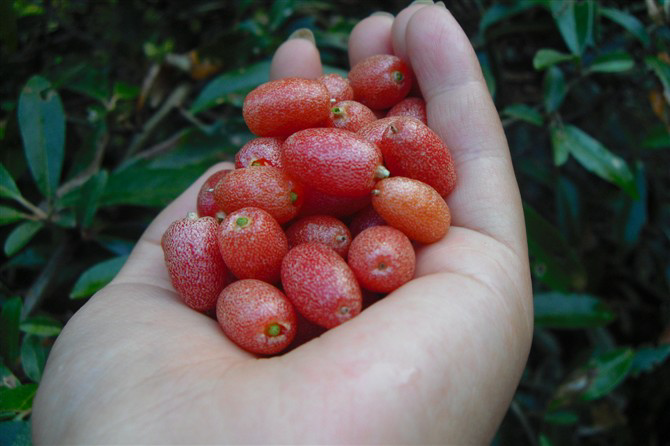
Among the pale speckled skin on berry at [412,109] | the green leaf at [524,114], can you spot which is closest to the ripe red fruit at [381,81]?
the pale speckled skin on berry at [412,109]

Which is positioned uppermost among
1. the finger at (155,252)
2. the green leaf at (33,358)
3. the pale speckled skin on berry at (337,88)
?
the pale speckled skin on berry at (337,88)

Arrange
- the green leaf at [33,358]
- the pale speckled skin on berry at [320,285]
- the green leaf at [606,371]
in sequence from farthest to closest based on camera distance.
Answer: the green leaf at [606,371] → the green leaf at [33,358] → the pale speckled skin on berry at [320,285]

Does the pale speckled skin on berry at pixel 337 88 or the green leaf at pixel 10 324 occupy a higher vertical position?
the pale speckled skin on berry at pixel 337 88

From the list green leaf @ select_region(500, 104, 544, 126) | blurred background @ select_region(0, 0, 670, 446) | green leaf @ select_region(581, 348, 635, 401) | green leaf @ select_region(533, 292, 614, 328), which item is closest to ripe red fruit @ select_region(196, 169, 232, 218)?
blurred background @ select_region(0, 0, 670, 446)

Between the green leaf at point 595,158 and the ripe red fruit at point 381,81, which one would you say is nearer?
the ripe red fruit at point 381,81

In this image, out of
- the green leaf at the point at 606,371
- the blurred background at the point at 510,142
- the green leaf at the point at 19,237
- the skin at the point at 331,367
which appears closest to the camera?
the skin at the point at 331,367

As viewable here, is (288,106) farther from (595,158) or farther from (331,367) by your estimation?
(595,158)

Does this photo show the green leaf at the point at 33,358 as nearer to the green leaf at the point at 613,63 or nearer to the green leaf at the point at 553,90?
the green leaf at the point at 553,90

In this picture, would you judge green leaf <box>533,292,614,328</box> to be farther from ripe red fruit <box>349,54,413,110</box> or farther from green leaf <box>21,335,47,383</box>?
green leaf <box>21,335,47,383</box>

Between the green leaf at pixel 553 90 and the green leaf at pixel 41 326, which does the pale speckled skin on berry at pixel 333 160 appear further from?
the green leaf at pixel 553 90

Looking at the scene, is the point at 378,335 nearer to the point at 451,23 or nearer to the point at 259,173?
the point at 259,173
